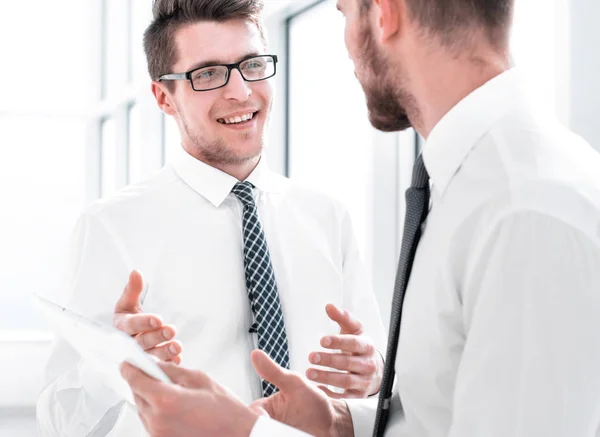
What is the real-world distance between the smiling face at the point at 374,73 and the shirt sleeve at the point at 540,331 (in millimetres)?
321

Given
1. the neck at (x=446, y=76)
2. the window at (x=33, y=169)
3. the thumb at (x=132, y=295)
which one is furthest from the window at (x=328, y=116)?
the window at (x=33, y=169)

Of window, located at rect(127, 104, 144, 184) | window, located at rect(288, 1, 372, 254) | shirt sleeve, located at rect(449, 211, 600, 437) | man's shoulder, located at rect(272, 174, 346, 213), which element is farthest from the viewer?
window, located at rect(127, 104, 144, 184)

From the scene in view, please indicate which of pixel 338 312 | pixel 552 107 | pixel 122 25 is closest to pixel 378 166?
pixel 552 107

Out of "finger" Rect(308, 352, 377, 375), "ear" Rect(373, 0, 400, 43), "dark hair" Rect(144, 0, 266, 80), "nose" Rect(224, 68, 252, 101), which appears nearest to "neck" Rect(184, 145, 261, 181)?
"nose" Rect(224, 68, 252, 101)

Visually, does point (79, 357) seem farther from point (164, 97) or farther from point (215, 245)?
point (164, 97)

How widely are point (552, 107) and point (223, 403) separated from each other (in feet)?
3.37

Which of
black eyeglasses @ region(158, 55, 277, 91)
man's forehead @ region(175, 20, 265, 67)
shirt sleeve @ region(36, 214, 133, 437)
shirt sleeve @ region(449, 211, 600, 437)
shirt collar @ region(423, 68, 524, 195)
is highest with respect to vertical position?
man's forehead @ region(175, 20, 265, 67)

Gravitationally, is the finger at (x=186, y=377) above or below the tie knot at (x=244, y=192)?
below

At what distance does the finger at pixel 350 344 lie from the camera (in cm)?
142

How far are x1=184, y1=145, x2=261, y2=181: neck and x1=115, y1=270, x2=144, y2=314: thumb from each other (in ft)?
1.81

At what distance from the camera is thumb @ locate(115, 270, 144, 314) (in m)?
1.42

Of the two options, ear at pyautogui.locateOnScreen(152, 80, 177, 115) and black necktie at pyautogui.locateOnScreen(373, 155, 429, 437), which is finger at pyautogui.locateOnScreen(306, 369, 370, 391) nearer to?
black necktie at pyautogui.locateOnScreen(373, 155, 429, 437)

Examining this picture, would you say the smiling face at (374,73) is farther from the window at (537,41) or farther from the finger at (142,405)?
the window at (537,41)

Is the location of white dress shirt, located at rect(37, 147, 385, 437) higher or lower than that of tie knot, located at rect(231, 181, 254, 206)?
lower
